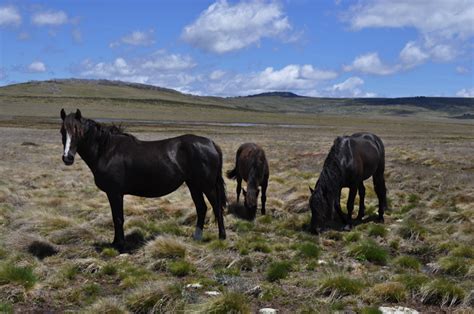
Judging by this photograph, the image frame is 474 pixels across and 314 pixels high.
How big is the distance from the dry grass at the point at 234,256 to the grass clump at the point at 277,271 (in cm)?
2

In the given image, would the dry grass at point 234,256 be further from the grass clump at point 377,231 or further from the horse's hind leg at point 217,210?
the horse's hind leg at point 217,210

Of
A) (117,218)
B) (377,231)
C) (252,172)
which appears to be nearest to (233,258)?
(117,218)

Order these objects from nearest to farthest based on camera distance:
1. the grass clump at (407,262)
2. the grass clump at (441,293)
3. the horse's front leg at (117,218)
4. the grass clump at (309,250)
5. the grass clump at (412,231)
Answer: the grass clump at (441,293)
the grass clump at (407,262)
the grass clump at (309,250)
the horse's front leg at (117,218)
the grass clump at (412,231)

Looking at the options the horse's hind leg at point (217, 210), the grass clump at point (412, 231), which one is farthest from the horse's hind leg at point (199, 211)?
the grass clump at point (412, 231)

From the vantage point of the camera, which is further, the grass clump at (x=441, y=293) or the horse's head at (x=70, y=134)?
the horse's head at (x=70, y=134)

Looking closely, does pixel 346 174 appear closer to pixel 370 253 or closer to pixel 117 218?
pixel 370 253

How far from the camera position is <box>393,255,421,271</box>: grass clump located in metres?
8.01

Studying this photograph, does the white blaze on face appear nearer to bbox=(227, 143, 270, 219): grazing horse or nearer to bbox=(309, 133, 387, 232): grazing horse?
bbox=(227, 143, 270, 219): grazing horse

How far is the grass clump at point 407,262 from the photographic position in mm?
8008

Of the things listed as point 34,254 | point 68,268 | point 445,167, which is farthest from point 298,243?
point 445,167

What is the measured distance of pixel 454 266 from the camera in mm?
7691

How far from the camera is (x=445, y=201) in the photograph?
42.2ft

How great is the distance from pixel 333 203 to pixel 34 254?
6.11 metres

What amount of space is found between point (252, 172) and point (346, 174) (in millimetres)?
2316
